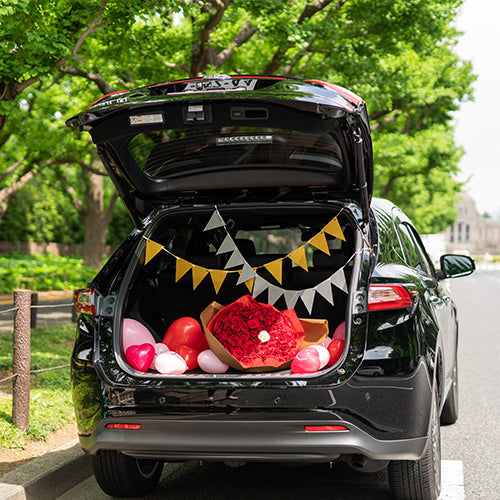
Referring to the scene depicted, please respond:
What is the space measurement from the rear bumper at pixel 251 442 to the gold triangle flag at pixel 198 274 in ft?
4.38

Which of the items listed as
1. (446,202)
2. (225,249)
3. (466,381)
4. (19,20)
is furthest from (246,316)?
(446,202)

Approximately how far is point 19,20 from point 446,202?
54.6 metres

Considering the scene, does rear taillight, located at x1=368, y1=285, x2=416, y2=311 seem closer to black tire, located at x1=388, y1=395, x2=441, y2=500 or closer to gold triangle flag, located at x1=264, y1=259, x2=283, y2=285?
black tire, located at x1=388, y1=395, x2=441, y2=500

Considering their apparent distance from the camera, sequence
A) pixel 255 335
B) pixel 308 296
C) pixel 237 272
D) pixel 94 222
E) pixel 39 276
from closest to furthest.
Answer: pixel 255 335
pixel 308 296
pixel 237 272
pixel 39 276
pixel 94 222

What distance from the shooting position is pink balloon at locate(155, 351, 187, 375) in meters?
3.81

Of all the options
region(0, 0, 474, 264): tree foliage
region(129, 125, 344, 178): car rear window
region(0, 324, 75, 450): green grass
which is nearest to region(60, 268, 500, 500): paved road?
region(0, 324, 75, 450): green grass

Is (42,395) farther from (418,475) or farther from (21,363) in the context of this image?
(418,475)

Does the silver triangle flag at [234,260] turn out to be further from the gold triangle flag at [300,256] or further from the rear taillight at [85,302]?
the rear taillight at [85,302]

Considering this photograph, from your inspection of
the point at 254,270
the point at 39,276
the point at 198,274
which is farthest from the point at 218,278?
the point at 39,276

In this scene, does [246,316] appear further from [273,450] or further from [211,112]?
[211,112]

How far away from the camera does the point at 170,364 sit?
12.6 feet

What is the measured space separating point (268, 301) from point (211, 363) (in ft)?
2.51

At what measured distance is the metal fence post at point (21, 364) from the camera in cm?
513

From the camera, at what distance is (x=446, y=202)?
5809 cm
